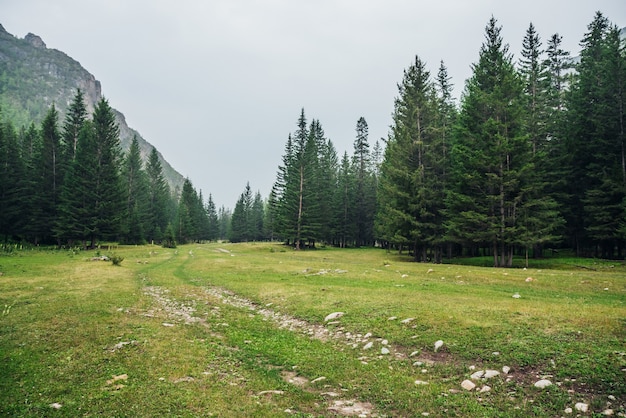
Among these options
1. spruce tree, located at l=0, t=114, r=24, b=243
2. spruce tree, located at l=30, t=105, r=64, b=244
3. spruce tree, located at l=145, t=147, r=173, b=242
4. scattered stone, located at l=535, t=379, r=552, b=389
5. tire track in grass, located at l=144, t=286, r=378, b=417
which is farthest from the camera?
spruce tree, located at l=145, t=147, r=173, b=242

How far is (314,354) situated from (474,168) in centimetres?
3012

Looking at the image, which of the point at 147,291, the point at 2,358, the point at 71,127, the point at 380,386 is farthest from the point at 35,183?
the point at 380,386

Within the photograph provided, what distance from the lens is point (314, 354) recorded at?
8.14 m

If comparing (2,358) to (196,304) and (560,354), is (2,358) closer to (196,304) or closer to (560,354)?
(196,304)

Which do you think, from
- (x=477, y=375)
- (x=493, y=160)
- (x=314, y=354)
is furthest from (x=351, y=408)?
(x=493, y=160)

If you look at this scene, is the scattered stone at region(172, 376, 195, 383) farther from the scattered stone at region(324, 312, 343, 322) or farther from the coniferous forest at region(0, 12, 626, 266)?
the coniferous forest at region(0, 12, 626, 266)

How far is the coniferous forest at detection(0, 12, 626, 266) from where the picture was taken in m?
30.6

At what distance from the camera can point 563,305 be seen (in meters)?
10.8

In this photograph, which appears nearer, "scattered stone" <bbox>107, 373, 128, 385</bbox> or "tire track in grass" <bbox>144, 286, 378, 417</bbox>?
"tire track in grass" <bbox>144, 286, 378, 417</bbox>

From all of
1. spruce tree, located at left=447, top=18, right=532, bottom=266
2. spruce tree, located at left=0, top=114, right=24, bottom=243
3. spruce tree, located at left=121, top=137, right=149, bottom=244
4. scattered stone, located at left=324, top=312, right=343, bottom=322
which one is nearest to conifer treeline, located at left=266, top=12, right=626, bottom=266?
spruce tree, located at left=447, top=18, right=532, bottom=266

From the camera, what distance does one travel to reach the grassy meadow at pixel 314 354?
5422mm

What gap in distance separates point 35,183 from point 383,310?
6159 cm

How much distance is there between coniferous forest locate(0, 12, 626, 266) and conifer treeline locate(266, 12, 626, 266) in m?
0.17

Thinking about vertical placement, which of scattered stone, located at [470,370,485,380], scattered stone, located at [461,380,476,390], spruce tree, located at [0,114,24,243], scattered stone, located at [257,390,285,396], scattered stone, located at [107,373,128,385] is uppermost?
spruce tree, located at [0,114,24,243]
